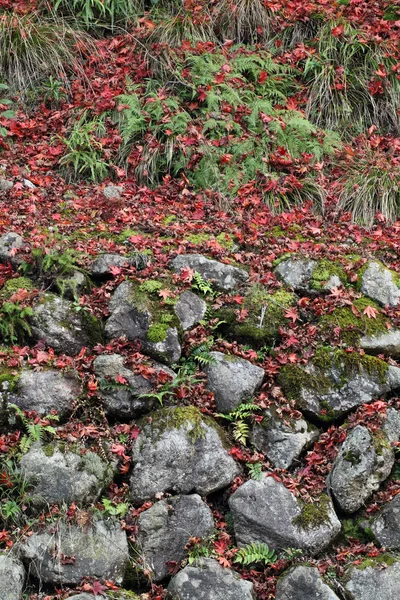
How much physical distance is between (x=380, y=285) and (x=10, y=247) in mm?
3512

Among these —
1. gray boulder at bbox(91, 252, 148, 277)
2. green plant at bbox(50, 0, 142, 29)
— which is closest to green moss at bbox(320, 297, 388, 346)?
gray boulder at bbox(91, 252, 148, 277)

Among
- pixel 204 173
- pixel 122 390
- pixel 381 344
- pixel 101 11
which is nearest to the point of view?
pixel 122 390

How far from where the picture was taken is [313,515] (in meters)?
5.04

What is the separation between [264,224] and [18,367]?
3.11 meters

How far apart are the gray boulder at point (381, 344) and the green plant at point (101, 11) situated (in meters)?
6.02

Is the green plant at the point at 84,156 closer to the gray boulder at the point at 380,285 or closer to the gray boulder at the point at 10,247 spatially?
the gray boulder at the point at 10,247

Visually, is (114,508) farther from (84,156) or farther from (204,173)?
(84,156)

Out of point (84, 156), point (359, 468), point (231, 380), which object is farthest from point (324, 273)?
point (84, 156)

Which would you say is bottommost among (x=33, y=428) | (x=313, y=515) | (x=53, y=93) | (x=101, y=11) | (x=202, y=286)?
(x=313, y=515)

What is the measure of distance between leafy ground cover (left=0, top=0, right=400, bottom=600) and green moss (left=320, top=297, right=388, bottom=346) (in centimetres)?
5

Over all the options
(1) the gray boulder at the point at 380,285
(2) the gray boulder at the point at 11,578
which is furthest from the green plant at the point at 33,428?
(1) the gray boulder at the point at 380,285

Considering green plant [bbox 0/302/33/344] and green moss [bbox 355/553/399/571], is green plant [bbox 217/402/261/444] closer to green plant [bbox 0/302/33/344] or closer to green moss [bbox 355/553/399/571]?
green moss [bbox 355/553/399/571]

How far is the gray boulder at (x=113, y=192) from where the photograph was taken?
7.24m

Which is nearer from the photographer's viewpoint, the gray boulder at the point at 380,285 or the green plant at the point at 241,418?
the green plant at the point at 241,418
